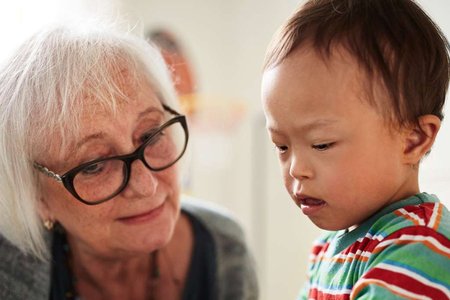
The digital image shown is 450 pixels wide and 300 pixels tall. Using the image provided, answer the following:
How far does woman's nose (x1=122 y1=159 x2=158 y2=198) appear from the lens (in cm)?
124

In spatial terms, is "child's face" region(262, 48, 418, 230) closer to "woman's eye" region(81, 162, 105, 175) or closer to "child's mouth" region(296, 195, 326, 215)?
"child's mouth" region(296, 195, 326, 215)

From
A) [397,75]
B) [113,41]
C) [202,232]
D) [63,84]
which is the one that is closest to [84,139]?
[63,84]

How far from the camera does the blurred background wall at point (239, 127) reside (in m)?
3.46

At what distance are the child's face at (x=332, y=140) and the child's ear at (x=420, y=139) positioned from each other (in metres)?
0.01

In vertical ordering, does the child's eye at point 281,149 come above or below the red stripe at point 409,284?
above

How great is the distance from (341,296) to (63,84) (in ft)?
2.38

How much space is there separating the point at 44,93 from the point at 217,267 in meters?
0.66

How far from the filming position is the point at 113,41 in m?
1.32

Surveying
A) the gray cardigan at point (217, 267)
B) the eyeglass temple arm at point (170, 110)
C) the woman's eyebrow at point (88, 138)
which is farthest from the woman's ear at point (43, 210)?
the eyeglass temple arm at point (170, 110)

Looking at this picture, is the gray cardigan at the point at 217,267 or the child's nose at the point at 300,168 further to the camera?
the gray cardigan at the point at 217,267

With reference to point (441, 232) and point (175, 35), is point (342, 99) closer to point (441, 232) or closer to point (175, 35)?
point (441, 232)

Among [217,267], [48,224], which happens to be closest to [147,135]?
[48,224]

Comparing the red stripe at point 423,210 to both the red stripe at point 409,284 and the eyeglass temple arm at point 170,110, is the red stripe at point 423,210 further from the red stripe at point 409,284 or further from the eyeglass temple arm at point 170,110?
the eyeglass temple arm at point 170,110

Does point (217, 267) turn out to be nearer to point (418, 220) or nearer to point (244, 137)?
point (418, 220)
